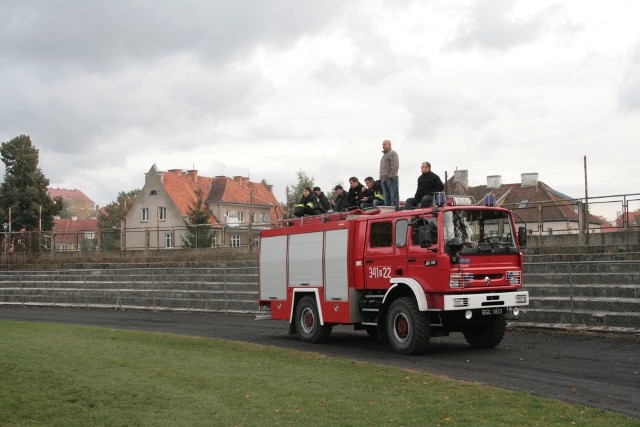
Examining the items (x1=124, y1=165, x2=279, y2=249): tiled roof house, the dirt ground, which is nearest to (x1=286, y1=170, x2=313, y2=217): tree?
(x1=124, y1=165, x2=279, y2=249): tiled roof house

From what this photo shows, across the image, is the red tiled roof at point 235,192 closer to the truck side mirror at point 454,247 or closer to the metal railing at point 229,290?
the metal railing at point 229,290

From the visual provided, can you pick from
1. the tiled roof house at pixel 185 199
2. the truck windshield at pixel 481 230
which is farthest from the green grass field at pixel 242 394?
the tiled roof house at pixel 185 199

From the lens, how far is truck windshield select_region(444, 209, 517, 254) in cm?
1453

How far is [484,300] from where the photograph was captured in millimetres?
14461

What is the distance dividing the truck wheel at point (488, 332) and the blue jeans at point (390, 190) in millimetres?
3751

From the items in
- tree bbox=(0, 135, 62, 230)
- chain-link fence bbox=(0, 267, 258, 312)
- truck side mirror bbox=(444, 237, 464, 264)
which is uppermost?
tree bbox=(0, 135, 62, 230)

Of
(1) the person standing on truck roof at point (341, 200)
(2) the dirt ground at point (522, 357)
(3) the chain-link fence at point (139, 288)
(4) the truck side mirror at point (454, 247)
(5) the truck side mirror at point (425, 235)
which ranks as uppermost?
(1) the person standing on truck roof at point (341, 200)

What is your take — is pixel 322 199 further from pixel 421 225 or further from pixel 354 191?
pixel 421 225

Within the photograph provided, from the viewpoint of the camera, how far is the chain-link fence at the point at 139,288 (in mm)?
28038

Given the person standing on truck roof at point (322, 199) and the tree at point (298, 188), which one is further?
A: the tree at point (298, 188)

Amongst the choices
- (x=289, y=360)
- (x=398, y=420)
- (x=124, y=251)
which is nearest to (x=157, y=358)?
(x=289, y=360)

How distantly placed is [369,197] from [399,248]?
2957 mm

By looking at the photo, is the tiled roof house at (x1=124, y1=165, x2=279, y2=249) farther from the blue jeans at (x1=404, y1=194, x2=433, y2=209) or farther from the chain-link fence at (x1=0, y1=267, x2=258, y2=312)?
the blue jeans at (x1=404, y1=194, x2=433, y2=209)

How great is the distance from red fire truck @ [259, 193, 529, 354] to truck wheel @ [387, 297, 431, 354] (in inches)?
0.8
